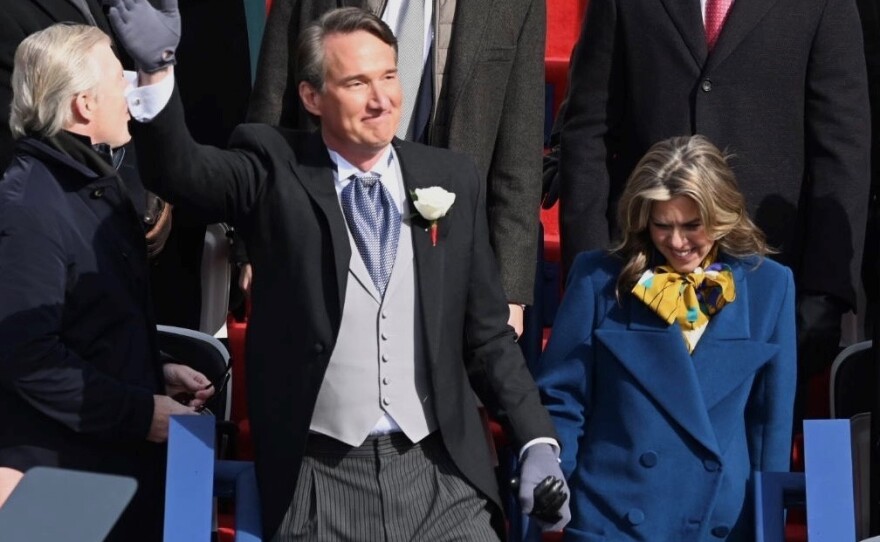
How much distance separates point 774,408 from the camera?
3994 millimetres

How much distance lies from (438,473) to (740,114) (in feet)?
4.72

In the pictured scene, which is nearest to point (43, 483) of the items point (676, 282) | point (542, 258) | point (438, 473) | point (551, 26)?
point (438, 473)

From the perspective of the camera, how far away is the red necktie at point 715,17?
4.56 metres

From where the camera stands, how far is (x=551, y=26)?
23.0ft

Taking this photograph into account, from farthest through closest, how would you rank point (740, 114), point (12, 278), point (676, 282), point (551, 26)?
point (551, 26) < point (740, 114) < point (676, 282) < point (12, 278)

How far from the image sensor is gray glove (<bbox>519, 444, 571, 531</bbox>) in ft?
11.7

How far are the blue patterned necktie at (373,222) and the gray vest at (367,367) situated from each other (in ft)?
0.06

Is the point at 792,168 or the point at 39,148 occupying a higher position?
the point at 39,148

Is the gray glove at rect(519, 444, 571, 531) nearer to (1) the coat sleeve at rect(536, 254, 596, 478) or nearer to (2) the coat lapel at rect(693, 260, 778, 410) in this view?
(1) the coat sleeve at rect(536, 254, 596, 478)

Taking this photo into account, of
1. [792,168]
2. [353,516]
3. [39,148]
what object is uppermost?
[39,148]

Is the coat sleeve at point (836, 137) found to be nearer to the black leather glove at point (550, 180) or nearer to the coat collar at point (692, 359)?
the coat collar at point (692, 359)

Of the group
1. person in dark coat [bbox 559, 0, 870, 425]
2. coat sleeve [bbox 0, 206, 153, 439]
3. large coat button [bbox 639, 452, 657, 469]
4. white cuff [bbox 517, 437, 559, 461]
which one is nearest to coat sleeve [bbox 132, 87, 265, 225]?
coat sleeve [bbox 0, 206, 153, 439]

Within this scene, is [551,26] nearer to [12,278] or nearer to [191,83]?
[191,83]

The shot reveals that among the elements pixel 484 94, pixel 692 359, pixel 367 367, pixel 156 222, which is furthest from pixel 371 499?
pixel 156 222
